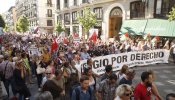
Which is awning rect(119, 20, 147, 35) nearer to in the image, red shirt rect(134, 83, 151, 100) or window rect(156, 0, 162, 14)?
window rect(156, 0, 162, 14)

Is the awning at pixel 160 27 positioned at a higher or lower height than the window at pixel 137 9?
lower

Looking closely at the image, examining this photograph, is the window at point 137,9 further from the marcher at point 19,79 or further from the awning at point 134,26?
the marcher at point 19,79

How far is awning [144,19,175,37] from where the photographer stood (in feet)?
68.1

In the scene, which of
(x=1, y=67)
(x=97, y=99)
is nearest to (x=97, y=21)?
(x=1, y=67)

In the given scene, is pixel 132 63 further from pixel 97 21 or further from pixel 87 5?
pixel 87 5

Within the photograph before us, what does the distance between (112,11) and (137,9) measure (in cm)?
465

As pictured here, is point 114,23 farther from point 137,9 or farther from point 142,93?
point 142,93

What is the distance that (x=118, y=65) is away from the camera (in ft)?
42.8

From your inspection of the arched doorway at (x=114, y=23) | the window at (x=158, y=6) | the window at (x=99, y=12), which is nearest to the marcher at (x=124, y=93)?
the window at (x=158, y=6)

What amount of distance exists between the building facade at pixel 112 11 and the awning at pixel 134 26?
649mm

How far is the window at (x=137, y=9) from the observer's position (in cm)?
2486

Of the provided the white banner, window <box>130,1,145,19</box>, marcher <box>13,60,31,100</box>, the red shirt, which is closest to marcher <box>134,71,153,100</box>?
the red shirt

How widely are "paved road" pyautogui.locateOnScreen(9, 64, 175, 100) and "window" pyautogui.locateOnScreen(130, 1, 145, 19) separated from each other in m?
10.9

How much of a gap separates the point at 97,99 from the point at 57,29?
38850 millimetres
